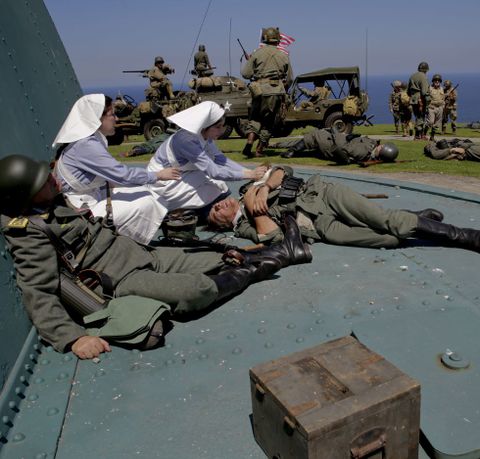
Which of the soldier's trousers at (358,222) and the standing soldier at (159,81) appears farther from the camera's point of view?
the standing soldier at (159,81)

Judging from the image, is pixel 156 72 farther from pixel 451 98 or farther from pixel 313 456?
pixel 313 456

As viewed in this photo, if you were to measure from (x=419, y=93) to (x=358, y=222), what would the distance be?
8995mm

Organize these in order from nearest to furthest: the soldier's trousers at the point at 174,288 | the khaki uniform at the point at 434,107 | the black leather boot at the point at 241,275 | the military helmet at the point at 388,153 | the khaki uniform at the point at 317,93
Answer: the soldier's trousers at the point at 174,288 < the black leather boot at the point at 241,275 < the military helmet at the point at 388,153 < the khaki uniform at the point at 434,107 < the khaki uniform at the point at 317,93

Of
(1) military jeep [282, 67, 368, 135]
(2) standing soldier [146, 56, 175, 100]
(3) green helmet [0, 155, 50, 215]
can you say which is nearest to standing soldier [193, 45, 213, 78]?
(2) standing soldier [146, 56, 175, 100]

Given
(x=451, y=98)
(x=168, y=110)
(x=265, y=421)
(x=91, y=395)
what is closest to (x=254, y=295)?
(x=91, y=395)

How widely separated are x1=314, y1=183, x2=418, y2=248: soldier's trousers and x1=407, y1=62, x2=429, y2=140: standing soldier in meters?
8.80

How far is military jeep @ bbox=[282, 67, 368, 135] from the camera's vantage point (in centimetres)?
1317

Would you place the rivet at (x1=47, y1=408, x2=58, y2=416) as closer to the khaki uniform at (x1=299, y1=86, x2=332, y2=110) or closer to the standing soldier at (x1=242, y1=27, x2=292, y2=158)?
the standing soldier at (x1=242, y1=27, x2=292, y2=158)

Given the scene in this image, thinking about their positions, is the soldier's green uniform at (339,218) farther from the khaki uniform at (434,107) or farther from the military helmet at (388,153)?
the khaki uniform at (434,107)

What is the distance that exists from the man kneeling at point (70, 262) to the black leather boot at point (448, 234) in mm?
1224

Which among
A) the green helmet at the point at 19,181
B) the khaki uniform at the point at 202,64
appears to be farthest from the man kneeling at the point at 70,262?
the khaki uniform at the point at 202,64

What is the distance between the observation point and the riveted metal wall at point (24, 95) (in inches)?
83.0

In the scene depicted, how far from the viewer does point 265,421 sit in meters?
1.46

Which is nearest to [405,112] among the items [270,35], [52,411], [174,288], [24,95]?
[270,35]
